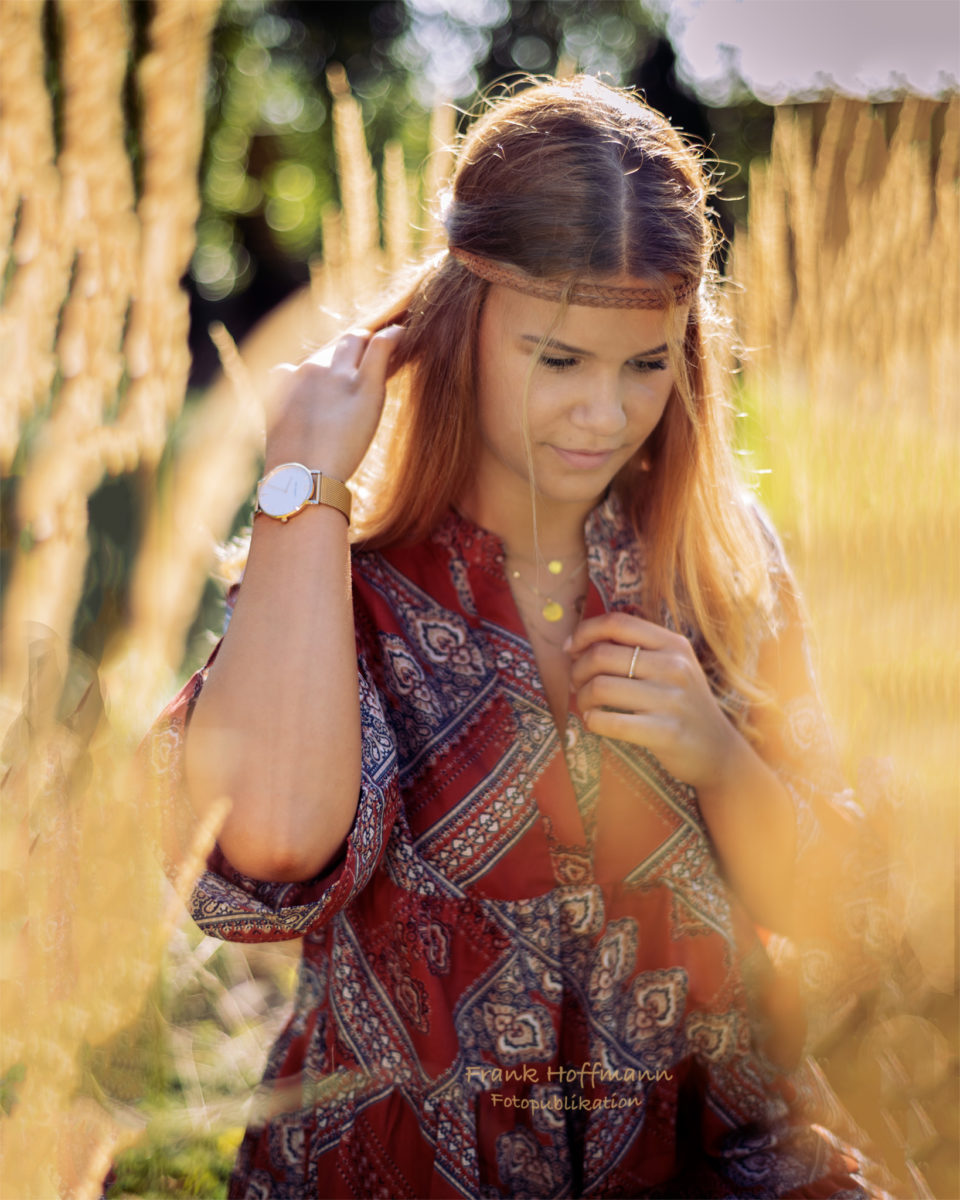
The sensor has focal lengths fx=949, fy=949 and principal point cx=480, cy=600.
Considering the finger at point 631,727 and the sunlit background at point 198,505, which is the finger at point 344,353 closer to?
the sunlit background at point 198,505

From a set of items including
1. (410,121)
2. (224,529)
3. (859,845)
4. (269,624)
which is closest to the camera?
(269,624)

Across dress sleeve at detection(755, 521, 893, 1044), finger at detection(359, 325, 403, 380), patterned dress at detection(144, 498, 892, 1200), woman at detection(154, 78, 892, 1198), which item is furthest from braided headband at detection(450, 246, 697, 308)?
dress sleeve at detection(755, 521, 893, 1044)

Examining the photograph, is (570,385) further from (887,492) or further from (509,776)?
(887,492)

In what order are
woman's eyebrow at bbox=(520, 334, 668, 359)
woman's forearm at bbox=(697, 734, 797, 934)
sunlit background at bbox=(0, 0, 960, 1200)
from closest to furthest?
sunlit background at bbox=(0, 0, 960, 1200) → woman's eyebrow at bbox=(520, 334, 668, 359) → woman's forearm at bbox=(697, 734, 797, 934)

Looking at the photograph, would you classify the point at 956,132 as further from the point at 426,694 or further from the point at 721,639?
the point at 426,694

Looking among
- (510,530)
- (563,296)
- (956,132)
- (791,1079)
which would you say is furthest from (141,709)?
(956,132)

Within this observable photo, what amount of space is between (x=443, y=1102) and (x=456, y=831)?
1.03 ft

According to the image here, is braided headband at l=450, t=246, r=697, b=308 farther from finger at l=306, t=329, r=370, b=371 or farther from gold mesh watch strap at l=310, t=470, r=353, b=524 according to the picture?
gold mesh watch strap at l=310, t=470, r=353, b=524

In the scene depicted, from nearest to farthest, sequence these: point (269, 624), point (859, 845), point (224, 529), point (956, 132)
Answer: point (269, 624) < point (859, 845) < point (224, 529) < point (956, 132)

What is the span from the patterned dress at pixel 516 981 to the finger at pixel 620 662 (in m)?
0.09

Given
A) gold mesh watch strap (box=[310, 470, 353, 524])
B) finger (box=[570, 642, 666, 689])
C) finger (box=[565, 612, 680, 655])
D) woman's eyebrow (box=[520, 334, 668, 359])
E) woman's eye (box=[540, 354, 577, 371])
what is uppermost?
woman's eyebrow (box=[520, 334, 668, 359])

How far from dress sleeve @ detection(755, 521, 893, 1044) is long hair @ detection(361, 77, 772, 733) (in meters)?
0.07

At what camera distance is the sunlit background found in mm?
876

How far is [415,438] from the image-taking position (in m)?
1.29
